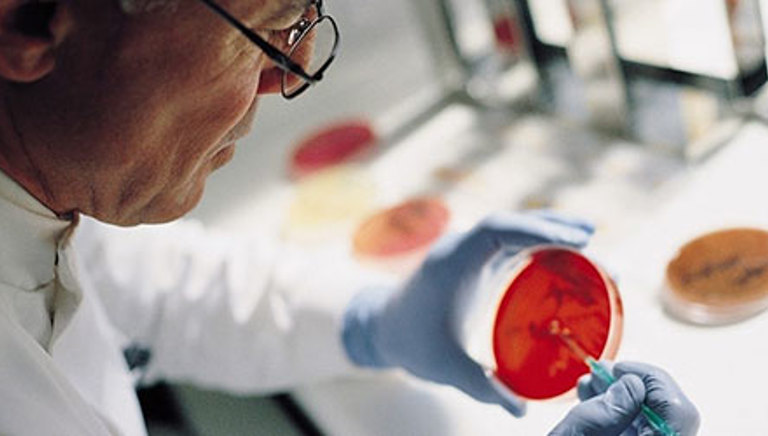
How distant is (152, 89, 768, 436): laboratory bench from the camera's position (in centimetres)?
118

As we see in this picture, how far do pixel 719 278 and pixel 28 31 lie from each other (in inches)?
36.3

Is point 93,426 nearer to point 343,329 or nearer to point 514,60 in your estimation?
point 343,329

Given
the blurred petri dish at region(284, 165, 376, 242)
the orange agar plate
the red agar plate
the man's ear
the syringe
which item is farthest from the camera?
the blurred petri dish at region(284, 165, 376, 242)

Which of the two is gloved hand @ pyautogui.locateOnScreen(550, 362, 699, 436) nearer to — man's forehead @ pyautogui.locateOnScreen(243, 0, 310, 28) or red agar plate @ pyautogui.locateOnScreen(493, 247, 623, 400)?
red agar plate @ pyautogui.locateOnScreen(493, 247, 623, 400)

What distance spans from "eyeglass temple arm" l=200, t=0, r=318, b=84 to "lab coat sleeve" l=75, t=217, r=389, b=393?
535mm

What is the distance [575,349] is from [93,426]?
590 mm

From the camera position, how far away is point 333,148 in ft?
6.68

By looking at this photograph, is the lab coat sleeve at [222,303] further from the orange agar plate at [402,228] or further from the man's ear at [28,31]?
the man's ear at [28,31]

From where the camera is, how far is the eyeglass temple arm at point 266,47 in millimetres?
905

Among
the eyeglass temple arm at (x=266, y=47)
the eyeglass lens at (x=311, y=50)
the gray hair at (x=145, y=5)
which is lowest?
the eyeglass lens at (x=311, y=50)

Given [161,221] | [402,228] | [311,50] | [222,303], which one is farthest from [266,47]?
[402,228]

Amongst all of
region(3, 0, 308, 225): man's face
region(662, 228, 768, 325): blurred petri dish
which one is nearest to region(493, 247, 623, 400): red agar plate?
region(662, 228, 768, 325): blurred petri dish

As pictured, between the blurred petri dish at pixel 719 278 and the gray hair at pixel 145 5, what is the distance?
79 cm

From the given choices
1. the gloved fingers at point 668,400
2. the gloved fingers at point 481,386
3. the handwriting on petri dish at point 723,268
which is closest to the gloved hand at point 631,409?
the gloved fingers at point 668,400
